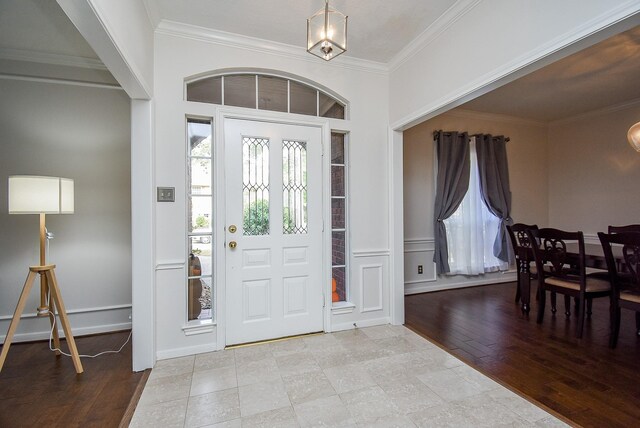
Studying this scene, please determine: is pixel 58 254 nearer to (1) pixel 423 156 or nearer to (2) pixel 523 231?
(1) pixel 423 156

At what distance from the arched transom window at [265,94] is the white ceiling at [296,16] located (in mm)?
367

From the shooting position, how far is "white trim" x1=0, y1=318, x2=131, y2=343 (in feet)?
8.98

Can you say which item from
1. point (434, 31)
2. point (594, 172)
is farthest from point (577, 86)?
point (434, 31)

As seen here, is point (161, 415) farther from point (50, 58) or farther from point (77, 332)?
point (50, 58)

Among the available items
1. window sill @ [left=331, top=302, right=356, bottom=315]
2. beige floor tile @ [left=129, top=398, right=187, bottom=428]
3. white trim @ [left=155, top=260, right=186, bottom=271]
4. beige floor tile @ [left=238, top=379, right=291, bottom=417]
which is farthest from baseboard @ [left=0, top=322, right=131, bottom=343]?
→ window sill @ [left=331, top=302, right=356, bottom=315]

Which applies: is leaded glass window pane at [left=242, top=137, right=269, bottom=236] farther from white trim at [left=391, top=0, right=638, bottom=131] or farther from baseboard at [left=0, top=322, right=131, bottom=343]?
baseboard at [left=0, top=322, right=131, bottom=343]

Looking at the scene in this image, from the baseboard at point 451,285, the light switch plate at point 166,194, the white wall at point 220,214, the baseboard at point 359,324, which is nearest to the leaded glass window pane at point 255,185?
the white wall at point 220,214

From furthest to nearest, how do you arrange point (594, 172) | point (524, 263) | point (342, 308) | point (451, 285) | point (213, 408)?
point (594, 172), point (451, 285), point (524, 263), point (342, 308), point (213, 408)

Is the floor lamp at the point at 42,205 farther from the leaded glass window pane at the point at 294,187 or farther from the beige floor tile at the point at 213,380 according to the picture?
the leaded glass window pane at the point at 294,187

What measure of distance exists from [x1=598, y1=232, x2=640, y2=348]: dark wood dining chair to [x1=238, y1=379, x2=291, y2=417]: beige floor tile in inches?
112

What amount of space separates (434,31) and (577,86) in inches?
103

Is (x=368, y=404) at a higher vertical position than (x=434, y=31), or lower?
lower

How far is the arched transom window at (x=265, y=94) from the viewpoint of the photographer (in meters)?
2.72

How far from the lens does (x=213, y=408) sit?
185 cm
